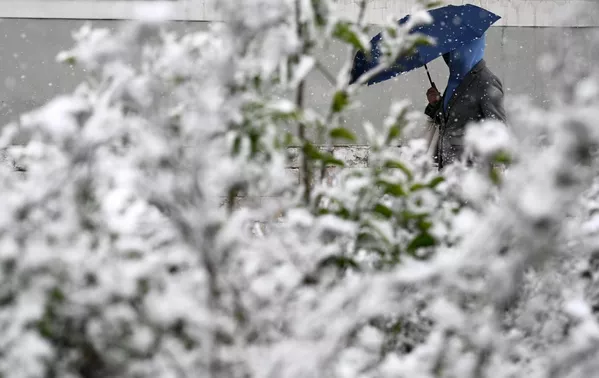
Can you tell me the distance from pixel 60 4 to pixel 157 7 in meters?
6.31

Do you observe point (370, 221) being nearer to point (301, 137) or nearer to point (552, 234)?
point (301, 137)

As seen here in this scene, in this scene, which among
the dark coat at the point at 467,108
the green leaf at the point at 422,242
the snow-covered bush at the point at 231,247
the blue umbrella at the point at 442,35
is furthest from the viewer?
the dark coat at the point at 467,108

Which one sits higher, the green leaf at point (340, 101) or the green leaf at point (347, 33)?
the green leaf at point (347, 33)

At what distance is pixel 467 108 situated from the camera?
4.75 metres

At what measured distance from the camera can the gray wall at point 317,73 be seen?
23.2 feet

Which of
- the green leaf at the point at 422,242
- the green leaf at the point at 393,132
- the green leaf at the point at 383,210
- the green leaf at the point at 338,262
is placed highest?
the green leaf at the point at 393,132

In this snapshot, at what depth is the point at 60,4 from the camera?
705cm

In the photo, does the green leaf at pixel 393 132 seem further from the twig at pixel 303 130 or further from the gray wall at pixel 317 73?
the gray wall at pixel 317 73

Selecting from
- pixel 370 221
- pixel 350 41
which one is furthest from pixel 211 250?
pixel 350 41

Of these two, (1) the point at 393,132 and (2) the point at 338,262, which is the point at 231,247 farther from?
(1) the point at 393,132

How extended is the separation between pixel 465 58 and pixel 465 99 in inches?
10.7

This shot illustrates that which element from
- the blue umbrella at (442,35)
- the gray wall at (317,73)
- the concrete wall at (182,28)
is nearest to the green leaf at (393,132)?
the blue umbrella at (442,35)

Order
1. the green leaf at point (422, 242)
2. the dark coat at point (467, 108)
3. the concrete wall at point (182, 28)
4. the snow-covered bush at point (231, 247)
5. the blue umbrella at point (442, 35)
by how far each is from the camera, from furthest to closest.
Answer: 1. the concrete wall at point (182, 28)
2. the dark coat at point (467, 108)
3. the blue umbrella at point (442, 35)
4. the green leaf at point (422, 242)
5. the snow-covered bush at point (231, 247)

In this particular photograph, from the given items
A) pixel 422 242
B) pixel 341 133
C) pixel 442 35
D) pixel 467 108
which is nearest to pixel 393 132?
pixel 341 133
